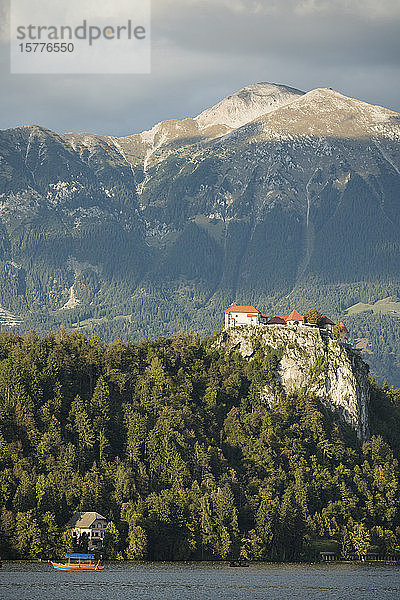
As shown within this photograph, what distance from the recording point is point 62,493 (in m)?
183

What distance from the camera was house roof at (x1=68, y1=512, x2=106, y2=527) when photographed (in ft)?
581

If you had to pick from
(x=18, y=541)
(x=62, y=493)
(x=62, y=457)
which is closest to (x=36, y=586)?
(x=18, y=541)

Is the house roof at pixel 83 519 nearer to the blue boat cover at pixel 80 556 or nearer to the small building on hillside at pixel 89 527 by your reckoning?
the small building on hillside at pixel 89 527

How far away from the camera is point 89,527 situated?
579ft

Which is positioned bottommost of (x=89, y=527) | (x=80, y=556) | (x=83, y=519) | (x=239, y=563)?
(x=239, y=563)

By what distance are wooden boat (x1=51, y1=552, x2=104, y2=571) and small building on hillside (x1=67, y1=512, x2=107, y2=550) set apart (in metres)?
2.40

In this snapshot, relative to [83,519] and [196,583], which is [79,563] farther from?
[196,583]

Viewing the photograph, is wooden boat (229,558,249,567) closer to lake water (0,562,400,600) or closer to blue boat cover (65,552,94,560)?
lake water (0,562,400,600)

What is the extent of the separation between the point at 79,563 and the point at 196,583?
2183cm

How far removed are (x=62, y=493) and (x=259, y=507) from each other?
33.1m

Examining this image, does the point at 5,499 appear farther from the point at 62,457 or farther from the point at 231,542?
the point at 231,542

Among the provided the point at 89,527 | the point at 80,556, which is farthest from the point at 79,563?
the point at 89,527

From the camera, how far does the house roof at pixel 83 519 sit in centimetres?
17700

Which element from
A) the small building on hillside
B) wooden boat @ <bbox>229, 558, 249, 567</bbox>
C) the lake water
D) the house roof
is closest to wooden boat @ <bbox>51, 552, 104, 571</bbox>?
the lake water
